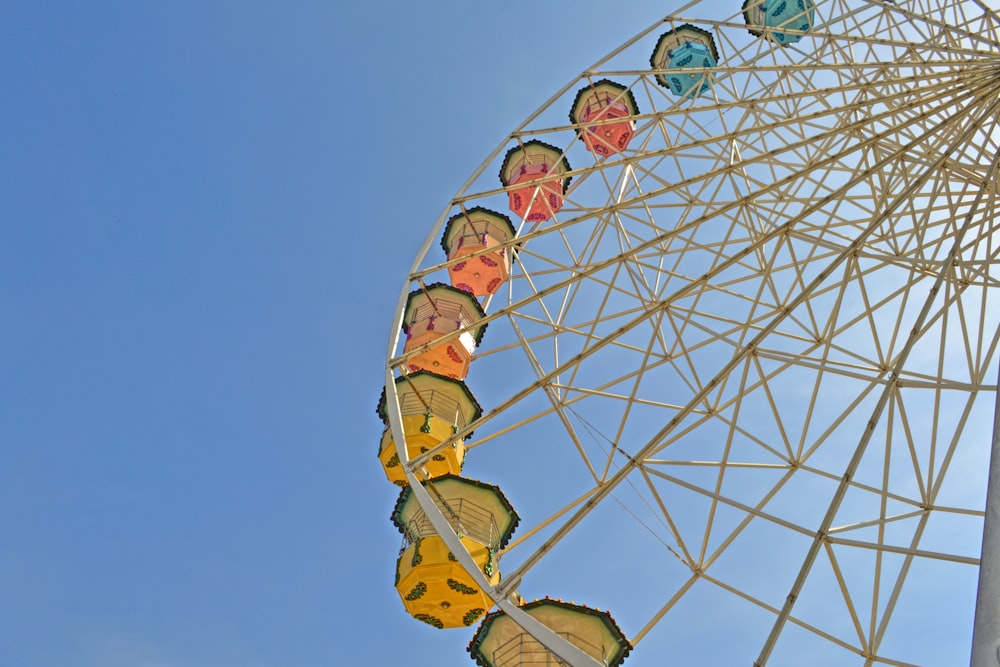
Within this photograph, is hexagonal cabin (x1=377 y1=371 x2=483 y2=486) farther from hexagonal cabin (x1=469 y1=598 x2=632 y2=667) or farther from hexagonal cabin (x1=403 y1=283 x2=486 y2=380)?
hexagonal cabin (x1=469 y1=598 x2=632 y2=667)

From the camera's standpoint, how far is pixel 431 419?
1797 cm

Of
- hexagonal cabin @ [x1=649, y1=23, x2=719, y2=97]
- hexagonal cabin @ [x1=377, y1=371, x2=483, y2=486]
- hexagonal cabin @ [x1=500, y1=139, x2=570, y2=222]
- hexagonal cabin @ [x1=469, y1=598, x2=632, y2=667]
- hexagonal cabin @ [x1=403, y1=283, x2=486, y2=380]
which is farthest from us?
hexagonal cabin @ [x1=649, y1=23, x2=719, y2=97]

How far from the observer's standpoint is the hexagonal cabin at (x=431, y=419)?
17203mm

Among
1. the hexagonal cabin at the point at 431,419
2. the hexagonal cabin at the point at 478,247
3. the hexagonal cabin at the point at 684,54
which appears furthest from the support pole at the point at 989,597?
the hexagonal cabin at the point at 684,54

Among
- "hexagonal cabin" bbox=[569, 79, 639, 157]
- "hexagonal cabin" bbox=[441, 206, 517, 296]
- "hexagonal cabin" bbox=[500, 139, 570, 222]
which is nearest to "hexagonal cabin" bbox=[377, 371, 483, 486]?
"hexagonal cabin" bbox=[441, 206, 517, 296]

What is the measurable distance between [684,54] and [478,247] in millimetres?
9045

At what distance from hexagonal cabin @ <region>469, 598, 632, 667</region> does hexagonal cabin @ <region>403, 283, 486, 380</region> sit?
647cm

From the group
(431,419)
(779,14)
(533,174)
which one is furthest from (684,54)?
(431,419)

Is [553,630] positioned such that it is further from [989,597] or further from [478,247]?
[478,247]

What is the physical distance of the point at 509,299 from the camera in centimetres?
2048

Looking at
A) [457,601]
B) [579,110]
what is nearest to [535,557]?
[457,601]

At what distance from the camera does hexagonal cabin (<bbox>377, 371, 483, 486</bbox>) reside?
17203mm

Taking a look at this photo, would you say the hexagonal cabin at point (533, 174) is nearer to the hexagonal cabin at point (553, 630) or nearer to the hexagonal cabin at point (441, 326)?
the hexagonal cabin at point (441, 326)

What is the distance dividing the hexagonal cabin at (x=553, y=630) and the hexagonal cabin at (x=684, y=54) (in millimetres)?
15781
